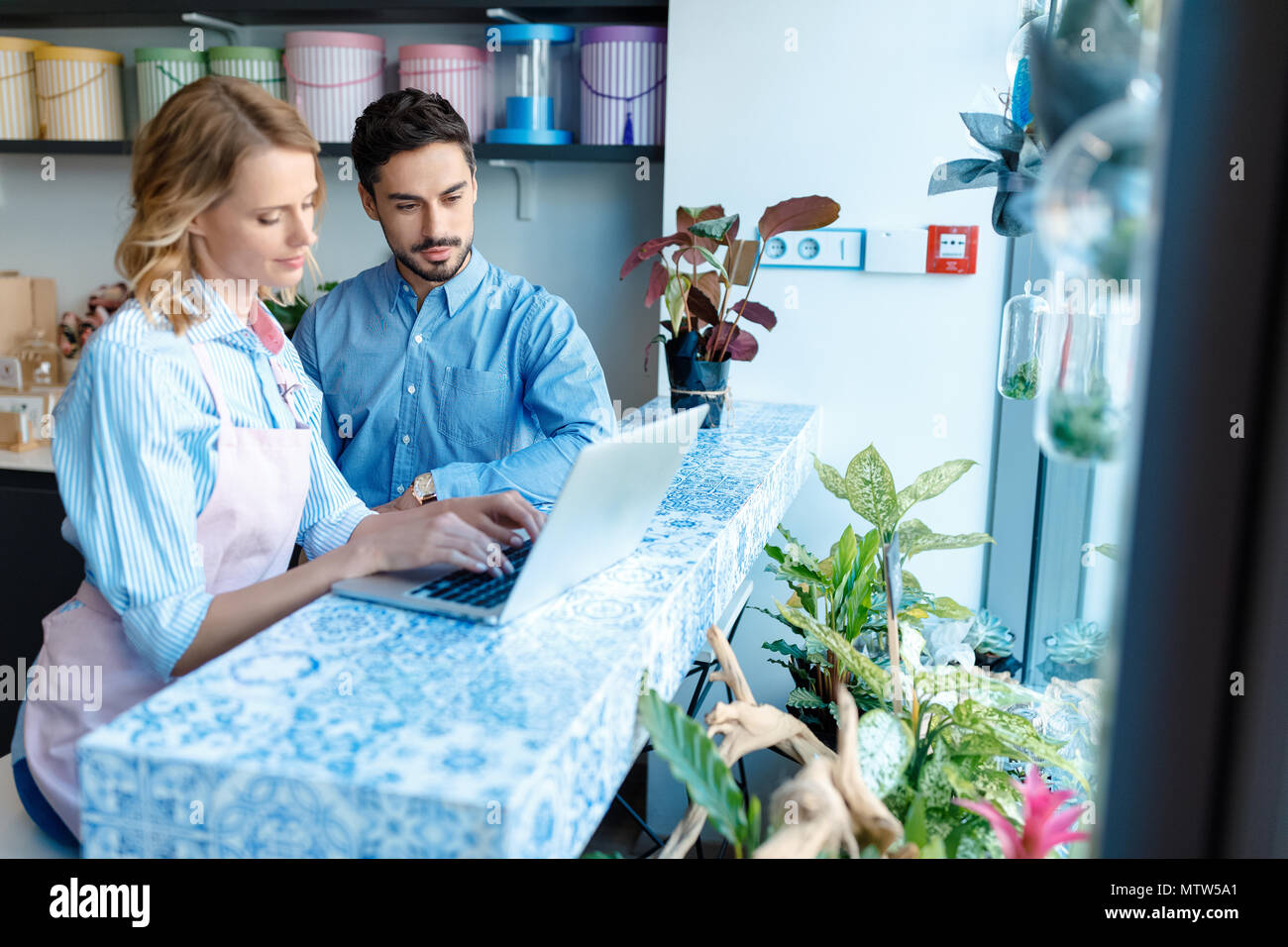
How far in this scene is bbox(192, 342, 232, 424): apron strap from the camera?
112 cm

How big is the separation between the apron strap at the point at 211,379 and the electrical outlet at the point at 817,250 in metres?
1.54

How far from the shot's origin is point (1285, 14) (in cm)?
53

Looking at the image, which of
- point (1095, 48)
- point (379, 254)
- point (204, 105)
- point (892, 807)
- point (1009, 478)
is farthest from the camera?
point (379, 254)

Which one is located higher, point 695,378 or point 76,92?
point 76,92

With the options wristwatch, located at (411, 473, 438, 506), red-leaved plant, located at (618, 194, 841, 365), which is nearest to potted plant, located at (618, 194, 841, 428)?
red-leaved plant, located at (618, 194, 841, 365)

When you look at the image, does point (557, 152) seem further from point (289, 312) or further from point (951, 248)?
point (951, 248)

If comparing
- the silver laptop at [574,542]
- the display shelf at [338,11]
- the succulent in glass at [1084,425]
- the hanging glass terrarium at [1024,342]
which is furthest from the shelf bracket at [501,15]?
the succulent in glass at [1084,425]

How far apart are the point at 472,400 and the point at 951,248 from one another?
1151 millimetres

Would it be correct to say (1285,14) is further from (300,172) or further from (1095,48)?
(300,172)

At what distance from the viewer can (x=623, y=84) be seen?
2572 millimetres

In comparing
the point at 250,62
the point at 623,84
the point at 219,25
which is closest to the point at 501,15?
the point at 623,84

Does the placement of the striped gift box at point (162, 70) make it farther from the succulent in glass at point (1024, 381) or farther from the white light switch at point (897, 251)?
the succulent in glass at point (1024, 381)
